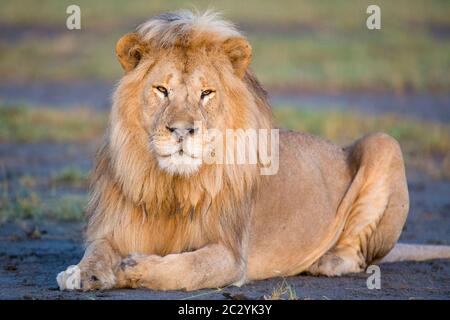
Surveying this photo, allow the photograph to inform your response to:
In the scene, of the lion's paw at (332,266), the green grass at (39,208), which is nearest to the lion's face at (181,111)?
the lion's paw at (332,266)

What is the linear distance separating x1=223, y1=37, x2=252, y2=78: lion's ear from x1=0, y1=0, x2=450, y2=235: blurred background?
3000mm

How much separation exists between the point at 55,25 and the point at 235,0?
4.87 metres

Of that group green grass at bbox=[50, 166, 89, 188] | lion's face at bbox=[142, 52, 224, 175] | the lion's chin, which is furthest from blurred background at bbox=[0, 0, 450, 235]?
the lion's chin

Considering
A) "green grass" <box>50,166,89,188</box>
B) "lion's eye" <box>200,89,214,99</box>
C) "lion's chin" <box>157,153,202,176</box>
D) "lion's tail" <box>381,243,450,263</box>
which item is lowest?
"lion's tail" <box>381,243,450,263</box>

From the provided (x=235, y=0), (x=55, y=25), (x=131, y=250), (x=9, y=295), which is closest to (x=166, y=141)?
(x=131, y=250)

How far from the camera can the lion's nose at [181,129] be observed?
590cm

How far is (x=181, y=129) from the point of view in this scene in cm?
591

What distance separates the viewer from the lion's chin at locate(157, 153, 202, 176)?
597cm

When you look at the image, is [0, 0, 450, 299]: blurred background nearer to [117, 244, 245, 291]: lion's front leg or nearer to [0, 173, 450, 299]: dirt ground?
[0, 173, 450, 299]: dirt ground

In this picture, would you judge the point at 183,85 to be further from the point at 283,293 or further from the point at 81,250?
the point at 81,250

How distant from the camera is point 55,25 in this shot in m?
23.0

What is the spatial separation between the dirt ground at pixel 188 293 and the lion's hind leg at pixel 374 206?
0.65 ft
